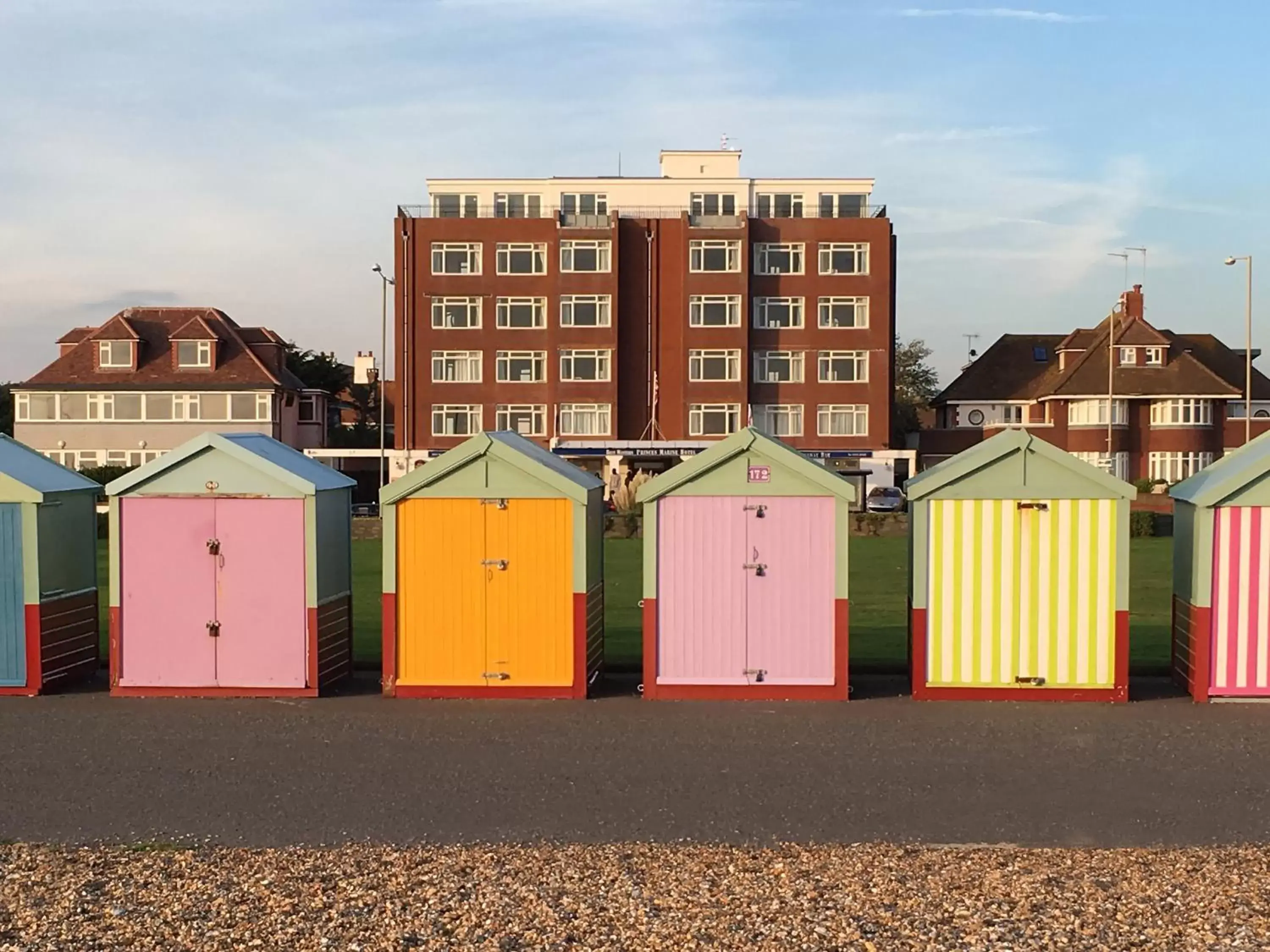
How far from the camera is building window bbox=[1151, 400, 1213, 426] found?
205 feet

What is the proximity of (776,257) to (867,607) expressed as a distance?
4222 centimetres

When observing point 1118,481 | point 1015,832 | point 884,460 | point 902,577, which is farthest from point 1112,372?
point 1015,832

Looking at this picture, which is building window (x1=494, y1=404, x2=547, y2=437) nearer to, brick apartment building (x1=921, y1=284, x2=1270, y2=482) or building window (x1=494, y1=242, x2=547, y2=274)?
building window (x1=494, y1=242, x2=547, y2=274)

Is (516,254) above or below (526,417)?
above

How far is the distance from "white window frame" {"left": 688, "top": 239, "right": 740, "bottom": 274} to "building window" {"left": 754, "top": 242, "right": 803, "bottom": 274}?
1.31m

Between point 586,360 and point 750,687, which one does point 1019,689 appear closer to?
point 750,687

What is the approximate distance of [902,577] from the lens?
2612 cm

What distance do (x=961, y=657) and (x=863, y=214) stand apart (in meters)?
52.2

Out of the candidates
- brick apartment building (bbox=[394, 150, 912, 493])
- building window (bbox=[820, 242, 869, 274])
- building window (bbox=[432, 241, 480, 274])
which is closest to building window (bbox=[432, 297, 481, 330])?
brick apartment building (bbox=[394, 150, 912, 493])

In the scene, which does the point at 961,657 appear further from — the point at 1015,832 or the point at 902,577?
the point at 902,577

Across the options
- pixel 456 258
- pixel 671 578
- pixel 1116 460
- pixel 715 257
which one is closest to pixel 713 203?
pixel 715 257

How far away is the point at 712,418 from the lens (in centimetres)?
6088

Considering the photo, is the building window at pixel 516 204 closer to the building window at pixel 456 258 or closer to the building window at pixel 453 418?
the building window at pixel 456 258

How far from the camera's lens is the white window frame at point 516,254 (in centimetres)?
6053
